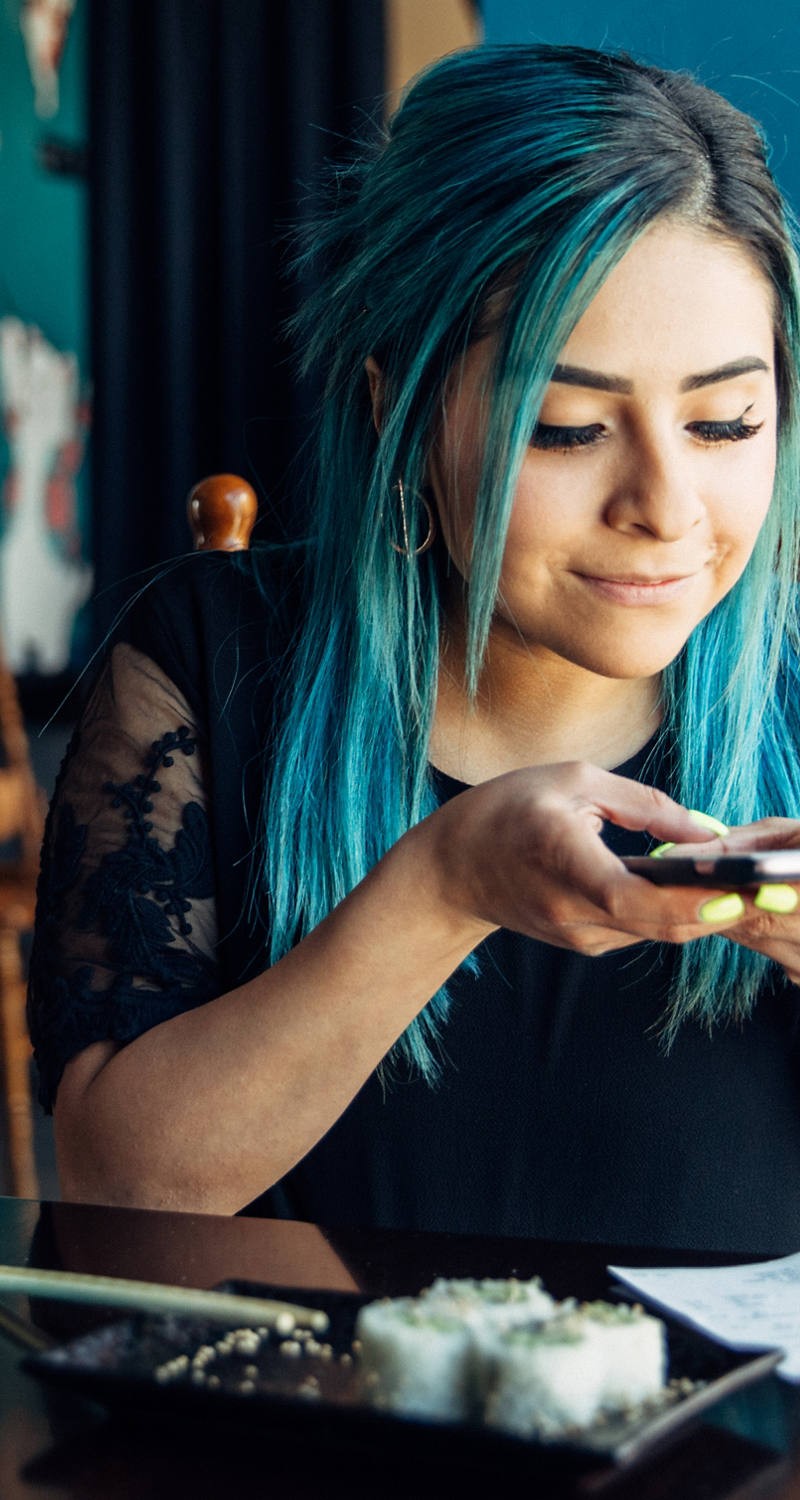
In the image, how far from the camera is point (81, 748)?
1.14m

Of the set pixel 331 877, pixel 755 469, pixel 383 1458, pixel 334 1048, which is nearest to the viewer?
pixel 383 1458

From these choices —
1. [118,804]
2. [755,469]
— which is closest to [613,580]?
[755,469]

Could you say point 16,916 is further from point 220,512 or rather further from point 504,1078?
point 504,1078

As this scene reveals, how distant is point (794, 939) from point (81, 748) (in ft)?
1.71

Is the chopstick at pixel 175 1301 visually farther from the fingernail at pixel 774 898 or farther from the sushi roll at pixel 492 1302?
the fingernail at pixel 774 898

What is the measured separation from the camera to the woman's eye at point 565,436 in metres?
0.97

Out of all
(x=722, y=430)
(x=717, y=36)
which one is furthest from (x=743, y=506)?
(x=717, y=36)

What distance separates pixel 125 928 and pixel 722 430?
504 millimetres

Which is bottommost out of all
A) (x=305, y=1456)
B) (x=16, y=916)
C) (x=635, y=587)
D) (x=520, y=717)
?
(x=16, y=916)

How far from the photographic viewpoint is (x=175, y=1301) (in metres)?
0.62

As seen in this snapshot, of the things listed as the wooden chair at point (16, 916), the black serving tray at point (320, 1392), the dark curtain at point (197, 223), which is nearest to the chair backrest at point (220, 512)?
the black serving tray at point (320, 1392)

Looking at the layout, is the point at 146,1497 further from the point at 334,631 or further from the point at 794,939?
the point at 334,631

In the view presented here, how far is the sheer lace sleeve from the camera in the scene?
1036mm

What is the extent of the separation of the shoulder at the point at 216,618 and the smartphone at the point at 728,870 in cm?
53
